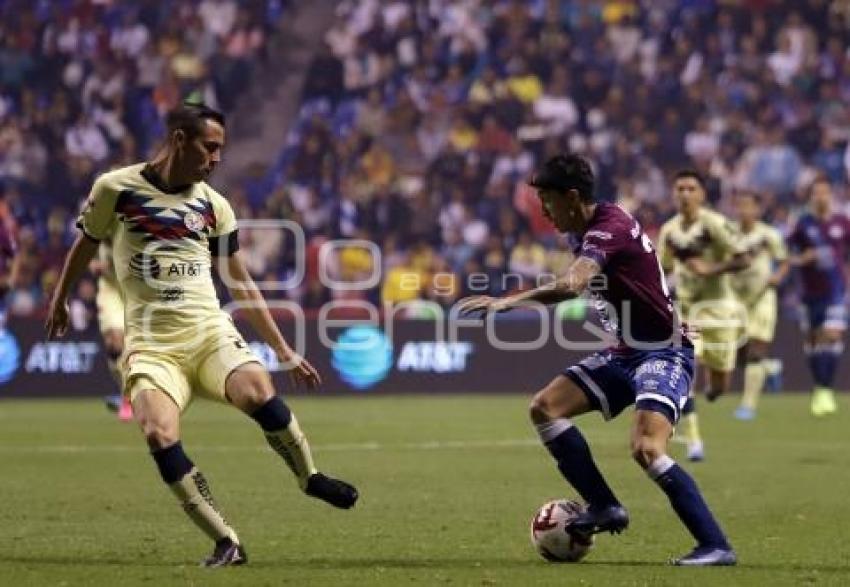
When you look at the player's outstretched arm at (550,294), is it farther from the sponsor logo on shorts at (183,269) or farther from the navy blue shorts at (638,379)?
the sponsor logo on shorts at (183,269)

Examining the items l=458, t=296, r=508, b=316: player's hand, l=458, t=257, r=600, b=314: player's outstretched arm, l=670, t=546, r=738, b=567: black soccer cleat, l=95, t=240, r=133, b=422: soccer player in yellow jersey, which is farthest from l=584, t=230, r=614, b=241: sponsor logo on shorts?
l=95, t=240, r=133, b=422: soccer player in yellow jersey

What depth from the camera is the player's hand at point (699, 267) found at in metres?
17.4

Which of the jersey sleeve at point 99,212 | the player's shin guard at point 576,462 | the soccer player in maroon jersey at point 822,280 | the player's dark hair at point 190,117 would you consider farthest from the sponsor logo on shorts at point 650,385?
the soccer player in maroon jersey at point 822,280

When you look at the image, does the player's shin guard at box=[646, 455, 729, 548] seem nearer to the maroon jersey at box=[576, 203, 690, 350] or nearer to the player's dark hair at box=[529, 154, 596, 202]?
the maroon jersey at box=[576, 203, 690, 350]

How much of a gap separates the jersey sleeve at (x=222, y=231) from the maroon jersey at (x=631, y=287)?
1.78 m

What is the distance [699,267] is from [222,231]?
26.9 feet

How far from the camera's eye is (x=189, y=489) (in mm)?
9297

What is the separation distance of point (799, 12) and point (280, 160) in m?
8.83

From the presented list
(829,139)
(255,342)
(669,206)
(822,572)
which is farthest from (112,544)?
(829,139)

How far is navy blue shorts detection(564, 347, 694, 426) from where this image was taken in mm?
9688

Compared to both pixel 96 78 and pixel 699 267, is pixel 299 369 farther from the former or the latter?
pixel 96 78

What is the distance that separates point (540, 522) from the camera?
985cm

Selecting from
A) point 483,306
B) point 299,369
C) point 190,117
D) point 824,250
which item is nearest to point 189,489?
point 299,369

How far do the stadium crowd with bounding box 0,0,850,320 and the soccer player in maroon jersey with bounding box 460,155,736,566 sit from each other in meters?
17.5
